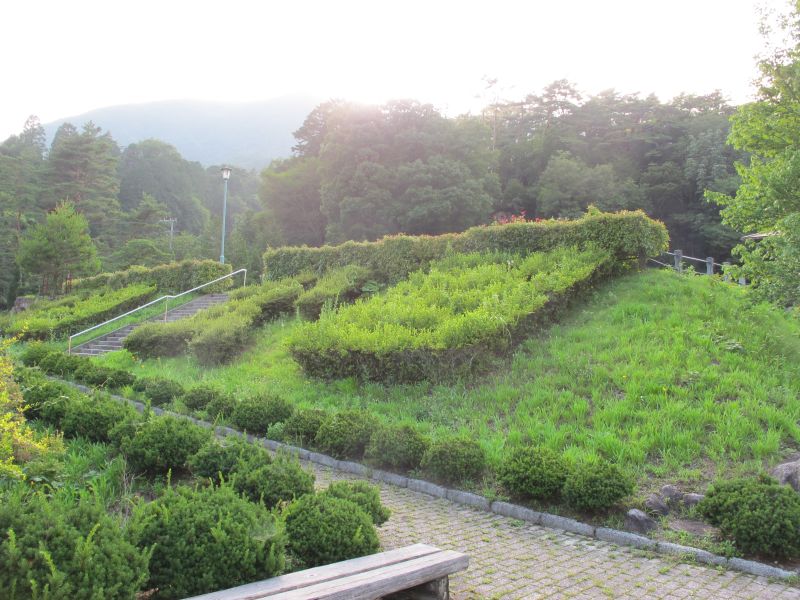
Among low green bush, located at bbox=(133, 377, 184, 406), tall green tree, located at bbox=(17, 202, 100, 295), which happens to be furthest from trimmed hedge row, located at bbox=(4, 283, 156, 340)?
low green bush, located at bbox=(133, 377, 184, 406)

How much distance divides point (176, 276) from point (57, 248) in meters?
8.39

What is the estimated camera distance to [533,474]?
16.9 feet

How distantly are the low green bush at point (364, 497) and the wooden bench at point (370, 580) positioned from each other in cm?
63

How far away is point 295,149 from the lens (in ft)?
146

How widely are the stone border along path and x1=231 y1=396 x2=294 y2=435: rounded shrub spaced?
8.21 feet

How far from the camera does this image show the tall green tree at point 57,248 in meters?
27.0

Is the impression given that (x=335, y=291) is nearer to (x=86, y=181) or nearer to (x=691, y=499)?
(x=691, y=499)

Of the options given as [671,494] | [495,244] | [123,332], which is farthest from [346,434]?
[123,332]

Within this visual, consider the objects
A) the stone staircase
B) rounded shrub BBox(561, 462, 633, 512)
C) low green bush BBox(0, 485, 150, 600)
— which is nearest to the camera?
low green bush BBox(0, 485, 150, 600)

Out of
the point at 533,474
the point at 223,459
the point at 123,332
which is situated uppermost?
Answer: the point at 223,459

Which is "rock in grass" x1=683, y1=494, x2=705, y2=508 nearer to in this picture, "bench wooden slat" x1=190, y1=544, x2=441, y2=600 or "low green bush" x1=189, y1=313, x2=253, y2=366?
"bench wooden slat" x1=190, y1=544, x2=441, y2=600

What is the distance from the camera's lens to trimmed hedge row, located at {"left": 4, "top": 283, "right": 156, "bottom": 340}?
61.9 feet

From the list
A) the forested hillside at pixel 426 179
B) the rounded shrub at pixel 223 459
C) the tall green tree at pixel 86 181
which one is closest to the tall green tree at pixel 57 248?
the forested hillside at pixel 426 179

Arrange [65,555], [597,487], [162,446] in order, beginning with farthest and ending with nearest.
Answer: [162,446] < [597,487] < [65,555]
